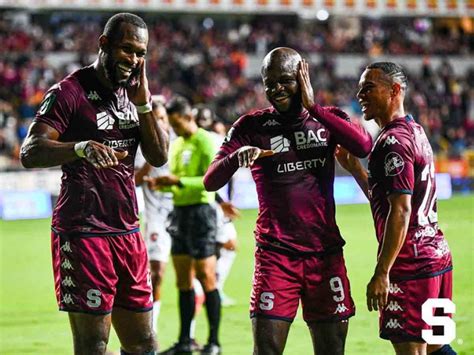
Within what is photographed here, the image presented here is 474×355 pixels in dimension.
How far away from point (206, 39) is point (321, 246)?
30.9 m

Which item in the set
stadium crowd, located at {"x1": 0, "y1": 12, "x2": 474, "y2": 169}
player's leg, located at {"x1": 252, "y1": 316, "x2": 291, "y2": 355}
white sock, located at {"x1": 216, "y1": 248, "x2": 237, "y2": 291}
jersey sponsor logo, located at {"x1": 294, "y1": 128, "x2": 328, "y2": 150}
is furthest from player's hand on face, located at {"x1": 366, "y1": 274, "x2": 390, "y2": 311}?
stadium crowd, located at {"x1": 0, "y1": 12, "x2": 474, "y2": 169}

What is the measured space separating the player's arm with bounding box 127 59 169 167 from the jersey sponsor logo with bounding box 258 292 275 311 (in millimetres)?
1046

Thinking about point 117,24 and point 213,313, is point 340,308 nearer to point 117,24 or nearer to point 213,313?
point 117,24

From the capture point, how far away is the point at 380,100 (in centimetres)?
605

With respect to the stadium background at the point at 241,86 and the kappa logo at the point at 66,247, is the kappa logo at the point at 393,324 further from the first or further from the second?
the stadium background at the point at 241,86

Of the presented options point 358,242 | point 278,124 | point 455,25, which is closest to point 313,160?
point 278,124

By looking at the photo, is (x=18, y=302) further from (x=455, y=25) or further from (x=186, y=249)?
(x=455, y=25)

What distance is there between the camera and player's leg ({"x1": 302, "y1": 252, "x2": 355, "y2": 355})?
19.9ft

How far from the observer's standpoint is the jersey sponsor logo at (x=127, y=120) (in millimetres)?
6027

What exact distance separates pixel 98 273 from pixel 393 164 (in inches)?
72.9

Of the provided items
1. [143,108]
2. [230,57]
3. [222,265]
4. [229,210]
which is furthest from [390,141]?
[230,57]

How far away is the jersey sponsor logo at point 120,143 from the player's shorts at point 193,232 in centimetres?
312

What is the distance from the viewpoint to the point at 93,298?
5875 millimetres

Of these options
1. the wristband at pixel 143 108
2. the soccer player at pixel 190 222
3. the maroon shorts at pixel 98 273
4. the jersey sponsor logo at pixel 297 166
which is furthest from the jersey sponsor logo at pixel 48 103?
the soccer player at pixel 190 222
